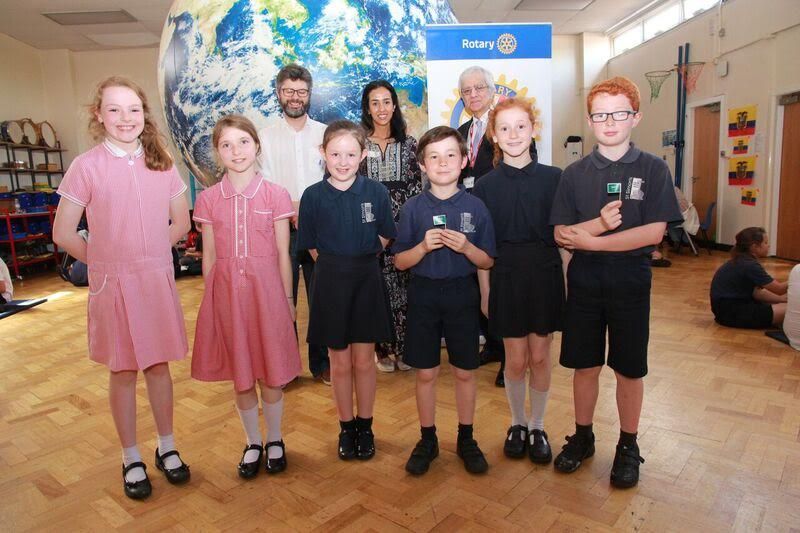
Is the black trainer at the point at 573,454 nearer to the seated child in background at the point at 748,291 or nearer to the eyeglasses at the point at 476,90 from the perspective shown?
the eyeglasses at the point at 476,90

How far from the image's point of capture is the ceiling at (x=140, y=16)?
336 inches

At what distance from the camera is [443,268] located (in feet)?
7.09

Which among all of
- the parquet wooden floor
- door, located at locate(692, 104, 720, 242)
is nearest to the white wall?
door, located at locate(692, 104, 720, 242)

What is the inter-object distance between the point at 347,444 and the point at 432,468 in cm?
41

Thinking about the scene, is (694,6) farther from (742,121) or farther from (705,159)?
(705,159)

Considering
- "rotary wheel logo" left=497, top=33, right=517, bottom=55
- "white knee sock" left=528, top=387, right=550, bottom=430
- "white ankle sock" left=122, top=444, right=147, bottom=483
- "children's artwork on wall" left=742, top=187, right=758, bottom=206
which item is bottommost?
"white ankle sock" left=122, top=444, right=147, bottom=483

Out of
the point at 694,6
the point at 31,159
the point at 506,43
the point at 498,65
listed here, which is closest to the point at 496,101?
the point at 498,65

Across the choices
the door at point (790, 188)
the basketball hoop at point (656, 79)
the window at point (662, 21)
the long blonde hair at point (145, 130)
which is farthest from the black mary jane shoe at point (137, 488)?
the window at point (662, 21)

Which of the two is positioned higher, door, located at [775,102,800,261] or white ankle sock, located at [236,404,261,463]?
door, located at [775,102,800,261]

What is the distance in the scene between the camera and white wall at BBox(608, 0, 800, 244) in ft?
23.6

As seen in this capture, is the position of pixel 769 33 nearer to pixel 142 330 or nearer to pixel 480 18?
pixel 480 18

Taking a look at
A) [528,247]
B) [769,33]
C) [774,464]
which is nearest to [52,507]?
[528,247]

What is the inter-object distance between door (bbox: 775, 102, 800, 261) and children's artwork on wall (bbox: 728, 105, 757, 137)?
1.58 feet

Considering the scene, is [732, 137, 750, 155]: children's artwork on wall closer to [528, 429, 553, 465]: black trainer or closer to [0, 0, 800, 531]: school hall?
[0, 0, 800, 531]: school hall
